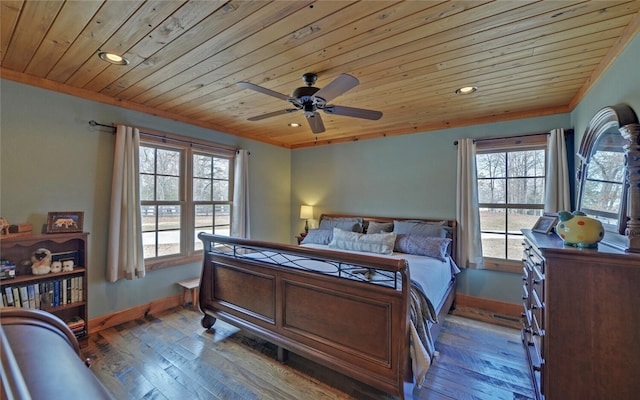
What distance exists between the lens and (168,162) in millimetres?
3545

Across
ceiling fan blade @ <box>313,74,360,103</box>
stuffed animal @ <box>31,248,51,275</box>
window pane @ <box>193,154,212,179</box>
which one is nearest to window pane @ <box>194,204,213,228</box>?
window pane @ <box>193,154,212,179</box>

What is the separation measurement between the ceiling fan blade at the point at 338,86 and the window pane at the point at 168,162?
244 centimetres

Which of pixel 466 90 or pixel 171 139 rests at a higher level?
pixel 466 90

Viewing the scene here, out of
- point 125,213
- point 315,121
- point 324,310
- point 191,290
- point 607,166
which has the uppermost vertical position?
point 315,121

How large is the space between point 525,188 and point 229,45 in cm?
357

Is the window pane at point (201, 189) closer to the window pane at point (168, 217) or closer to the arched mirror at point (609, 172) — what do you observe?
the window pane at point (168, 217)

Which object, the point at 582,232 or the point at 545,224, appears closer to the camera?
the point at 582,232

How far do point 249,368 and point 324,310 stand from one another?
2.76ft

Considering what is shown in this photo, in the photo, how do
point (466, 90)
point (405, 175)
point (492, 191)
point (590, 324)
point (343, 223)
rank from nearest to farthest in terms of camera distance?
1. point (590, 324)
2. point (466, 90)
3. point (492, 191)
4. point (405, 175)
5. point (343, 223)

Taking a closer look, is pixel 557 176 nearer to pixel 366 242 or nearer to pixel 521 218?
pixel 521 218

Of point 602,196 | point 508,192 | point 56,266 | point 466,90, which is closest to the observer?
point 602,196

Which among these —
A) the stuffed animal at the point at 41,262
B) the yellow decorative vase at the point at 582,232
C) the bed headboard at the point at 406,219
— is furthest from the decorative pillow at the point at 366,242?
the stuffed animal at the point at 41,262

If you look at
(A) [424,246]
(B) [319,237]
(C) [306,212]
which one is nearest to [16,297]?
(B) [319,237]

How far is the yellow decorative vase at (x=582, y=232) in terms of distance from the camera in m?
1.52
